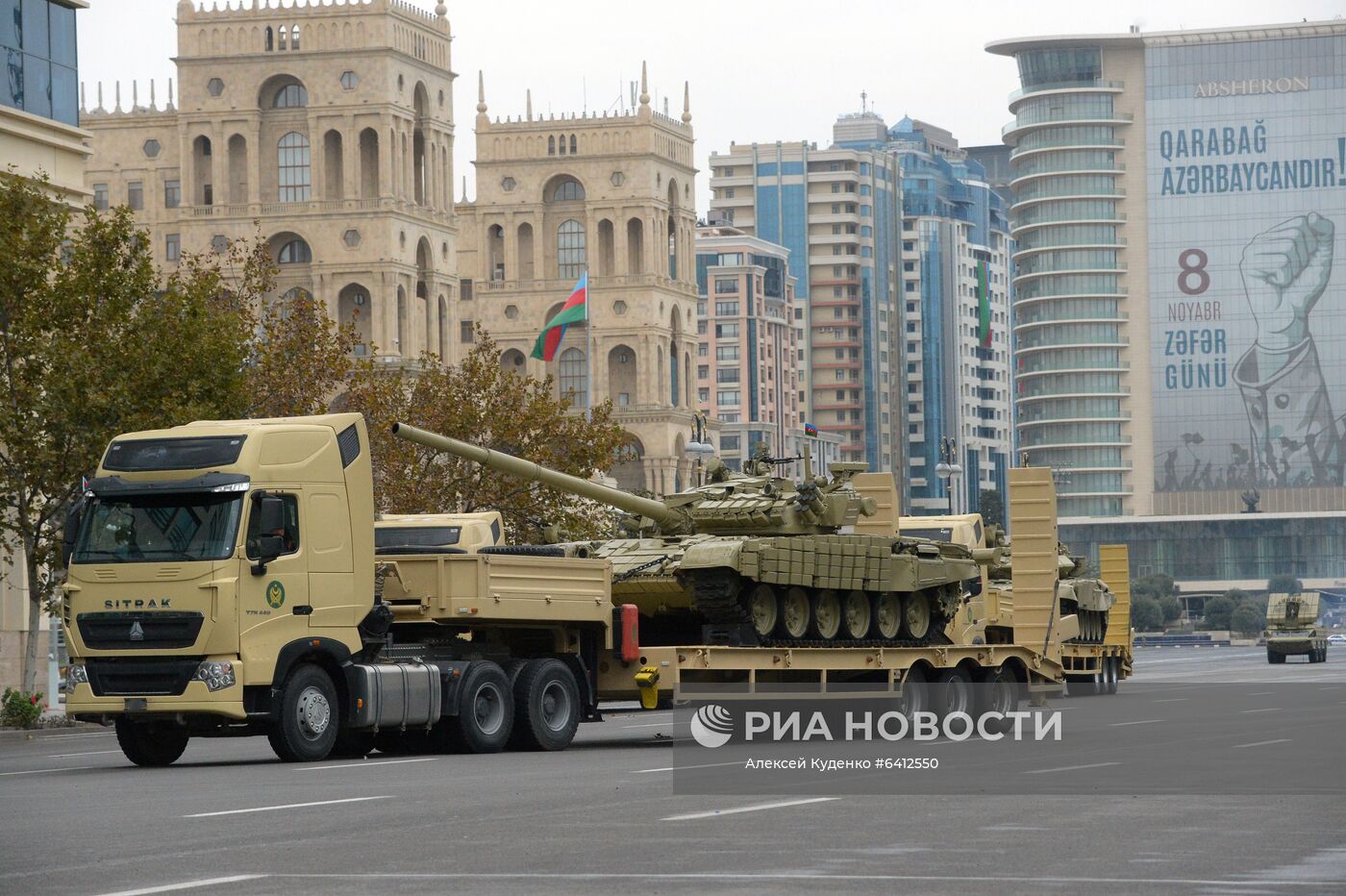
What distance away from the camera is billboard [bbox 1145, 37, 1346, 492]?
175m

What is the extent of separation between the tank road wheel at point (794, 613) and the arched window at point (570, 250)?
95.5m

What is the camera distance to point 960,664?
27438 mm

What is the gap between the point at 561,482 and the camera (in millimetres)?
28078

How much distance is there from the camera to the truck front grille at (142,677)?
2072cm

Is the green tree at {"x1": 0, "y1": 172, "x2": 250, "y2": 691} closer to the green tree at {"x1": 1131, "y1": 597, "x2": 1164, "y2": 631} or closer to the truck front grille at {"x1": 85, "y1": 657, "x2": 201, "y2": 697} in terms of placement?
the truck front grille at {"x1": 85, "y1": 657, "x2": 201, "y2": 697}

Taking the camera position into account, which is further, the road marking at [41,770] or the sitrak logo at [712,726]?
the sitrak logo at [712,726]

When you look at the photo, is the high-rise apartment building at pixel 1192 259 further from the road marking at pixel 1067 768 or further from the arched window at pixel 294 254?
the road marking at pixel 1067 768

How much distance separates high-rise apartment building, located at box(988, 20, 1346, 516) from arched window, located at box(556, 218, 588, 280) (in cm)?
6213

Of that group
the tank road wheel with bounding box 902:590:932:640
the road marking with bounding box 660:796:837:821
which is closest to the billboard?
the tank road wheel with bounding box 902:590:932:640

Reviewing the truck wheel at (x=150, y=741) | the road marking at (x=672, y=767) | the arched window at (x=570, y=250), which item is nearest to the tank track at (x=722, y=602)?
the road marking at (x=672, y=767)

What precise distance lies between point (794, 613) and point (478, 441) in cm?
2534

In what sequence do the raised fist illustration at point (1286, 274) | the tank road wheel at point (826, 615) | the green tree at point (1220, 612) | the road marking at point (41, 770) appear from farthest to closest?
1. the raised fist illustration at point (1286, 274)
2. the green tree at point (1220, 612)
3. the tank road wheel at point (826, 615)
4. the road marking at point (41, 770)

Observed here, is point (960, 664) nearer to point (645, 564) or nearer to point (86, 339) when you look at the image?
point (645, 564)

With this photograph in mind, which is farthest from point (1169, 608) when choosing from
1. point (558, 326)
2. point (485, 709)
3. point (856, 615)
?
point (485, 709)
